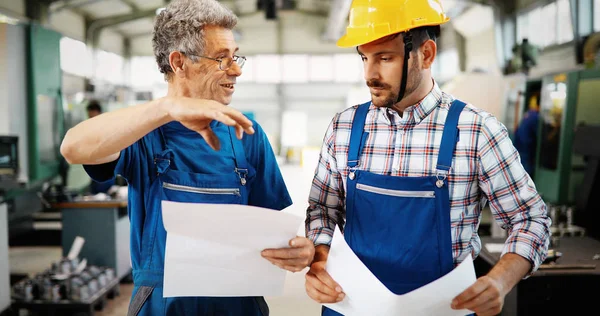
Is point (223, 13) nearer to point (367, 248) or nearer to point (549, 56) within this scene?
point (367, 248)

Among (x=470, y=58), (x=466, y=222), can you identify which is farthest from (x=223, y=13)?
(x=470, y=58)

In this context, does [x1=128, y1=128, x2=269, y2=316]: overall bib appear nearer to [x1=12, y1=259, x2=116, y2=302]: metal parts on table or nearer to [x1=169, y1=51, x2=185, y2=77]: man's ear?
[x1=169, y1=51, x2=185, y2=77]: man's ear

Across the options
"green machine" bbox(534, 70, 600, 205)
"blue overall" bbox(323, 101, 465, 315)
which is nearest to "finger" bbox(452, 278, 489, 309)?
"blue overall" bbox(323, 101, 465, 315)

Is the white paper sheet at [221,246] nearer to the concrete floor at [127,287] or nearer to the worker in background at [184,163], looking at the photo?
the worker in background at [184,163]

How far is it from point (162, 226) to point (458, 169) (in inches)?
33.9

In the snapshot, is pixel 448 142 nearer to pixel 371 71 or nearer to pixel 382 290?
pixel 371 71

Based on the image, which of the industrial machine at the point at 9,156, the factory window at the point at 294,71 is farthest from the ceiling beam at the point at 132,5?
the industrial machine at the point at 9,156

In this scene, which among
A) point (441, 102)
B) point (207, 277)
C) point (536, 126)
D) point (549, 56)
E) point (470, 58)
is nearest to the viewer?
point (207, 277)

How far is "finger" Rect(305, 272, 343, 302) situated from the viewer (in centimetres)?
128

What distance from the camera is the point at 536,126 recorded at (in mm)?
5547

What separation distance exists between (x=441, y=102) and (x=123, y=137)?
3.06 feet

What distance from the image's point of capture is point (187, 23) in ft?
4.54

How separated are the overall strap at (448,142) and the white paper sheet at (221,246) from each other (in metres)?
0.45

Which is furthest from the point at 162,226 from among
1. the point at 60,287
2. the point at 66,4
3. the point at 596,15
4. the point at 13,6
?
the point at 66,4
